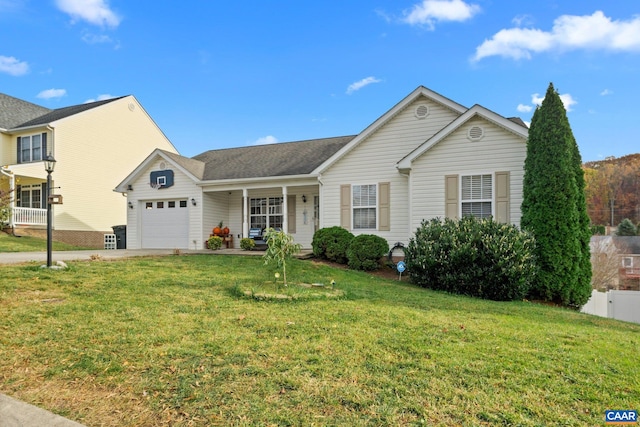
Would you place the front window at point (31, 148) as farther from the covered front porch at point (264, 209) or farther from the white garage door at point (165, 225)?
the covered front porch at point (264, 209)

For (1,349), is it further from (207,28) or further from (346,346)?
(207,28)

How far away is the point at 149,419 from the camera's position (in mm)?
2756

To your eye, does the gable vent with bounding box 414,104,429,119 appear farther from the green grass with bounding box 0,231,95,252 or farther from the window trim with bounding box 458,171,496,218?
the green grass with bounding box 0,231,95,252

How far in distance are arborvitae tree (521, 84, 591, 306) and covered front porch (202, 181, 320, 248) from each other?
8013 mm

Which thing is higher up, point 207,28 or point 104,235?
point 207,28

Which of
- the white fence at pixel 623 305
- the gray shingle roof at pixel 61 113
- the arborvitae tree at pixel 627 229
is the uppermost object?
the gray shingle roof at pixel 61 113

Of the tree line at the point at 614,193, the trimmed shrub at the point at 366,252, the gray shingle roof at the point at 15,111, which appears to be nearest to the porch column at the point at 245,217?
the trimmed shrub at the point at 366,252

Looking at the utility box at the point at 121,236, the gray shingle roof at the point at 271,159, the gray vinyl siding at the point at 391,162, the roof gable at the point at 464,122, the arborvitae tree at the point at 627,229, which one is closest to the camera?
the roof gable at the point at 464,122

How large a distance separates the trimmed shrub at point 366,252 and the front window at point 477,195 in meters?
2.69

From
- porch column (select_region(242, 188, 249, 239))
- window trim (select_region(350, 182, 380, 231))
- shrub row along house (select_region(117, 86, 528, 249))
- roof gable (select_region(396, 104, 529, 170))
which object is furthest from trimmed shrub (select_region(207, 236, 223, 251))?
→ roof gable (select_region(396, 104, 529, 170))

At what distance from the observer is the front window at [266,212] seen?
54.6ft

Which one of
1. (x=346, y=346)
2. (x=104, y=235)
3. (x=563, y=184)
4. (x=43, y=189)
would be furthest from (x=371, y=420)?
(x=43, y=189)

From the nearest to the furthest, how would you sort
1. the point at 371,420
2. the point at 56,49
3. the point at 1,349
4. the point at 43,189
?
the point at 371,420
the point at 1,349
the point at 56,49
the point at 43,189

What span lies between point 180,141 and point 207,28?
1770cm
